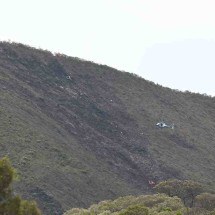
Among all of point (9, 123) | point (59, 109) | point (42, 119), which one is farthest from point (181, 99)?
point (9, 123)

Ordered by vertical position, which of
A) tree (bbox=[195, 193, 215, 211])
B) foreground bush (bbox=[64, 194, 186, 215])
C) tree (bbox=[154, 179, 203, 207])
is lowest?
foreground bush (bbox=[64, 194, 186, 215])

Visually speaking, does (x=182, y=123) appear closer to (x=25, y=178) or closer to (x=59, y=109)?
(x=59, y=109)

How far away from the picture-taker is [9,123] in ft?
149

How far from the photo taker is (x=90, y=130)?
5422cm

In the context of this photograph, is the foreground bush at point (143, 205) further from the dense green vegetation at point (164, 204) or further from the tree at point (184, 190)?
the tree at point (184, 190)

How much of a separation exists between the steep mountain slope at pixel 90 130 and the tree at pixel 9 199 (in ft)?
76.0

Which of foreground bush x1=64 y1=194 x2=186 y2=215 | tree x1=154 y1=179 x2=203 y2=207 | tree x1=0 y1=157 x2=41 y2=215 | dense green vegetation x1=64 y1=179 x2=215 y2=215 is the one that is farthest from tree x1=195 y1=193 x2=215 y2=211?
tree x1=0 y1=157 x2=41 y2=215

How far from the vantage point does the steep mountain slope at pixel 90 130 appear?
4034cm

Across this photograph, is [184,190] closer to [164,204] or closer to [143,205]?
[164,204]

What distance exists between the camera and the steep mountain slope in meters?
40.3

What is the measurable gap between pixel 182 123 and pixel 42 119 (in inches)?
682

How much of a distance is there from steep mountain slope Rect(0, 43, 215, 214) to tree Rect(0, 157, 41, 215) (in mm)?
23150

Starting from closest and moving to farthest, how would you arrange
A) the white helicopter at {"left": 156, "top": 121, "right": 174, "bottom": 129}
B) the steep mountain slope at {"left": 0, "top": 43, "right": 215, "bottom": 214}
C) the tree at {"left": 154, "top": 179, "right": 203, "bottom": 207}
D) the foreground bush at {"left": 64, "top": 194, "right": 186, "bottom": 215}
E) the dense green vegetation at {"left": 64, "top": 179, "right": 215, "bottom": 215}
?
the dense green vegetation at {"left": 64, "top": 179, "right": 215, "bottom": 215}, the foreground bush at {"left": 64, "top": 194, "right": 186, "bottom": 215}, the tree at {"left": 154, "top": 179, "right": 203, "bottom": 207}, the steep mountain slope at {"left": 0, "top": 43, "right": 215, "bottom": 214}, the white helicopter at {"left": 156, "top": 121, "right": 174, "bottom": 129}

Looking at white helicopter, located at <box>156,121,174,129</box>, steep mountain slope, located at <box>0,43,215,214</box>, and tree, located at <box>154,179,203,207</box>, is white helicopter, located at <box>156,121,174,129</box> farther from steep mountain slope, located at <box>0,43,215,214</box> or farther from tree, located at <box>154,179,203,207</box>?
tree, located at <box>154,179,203,207</box>
